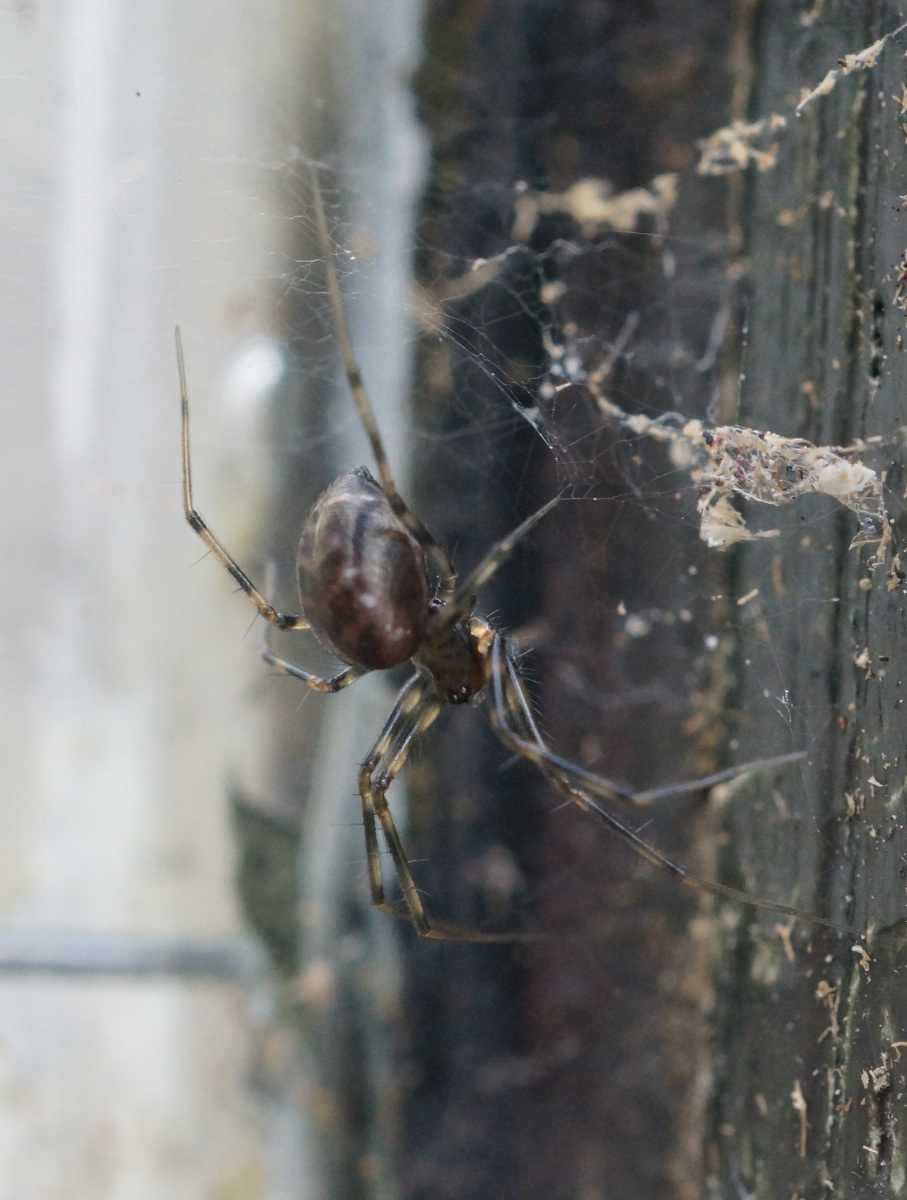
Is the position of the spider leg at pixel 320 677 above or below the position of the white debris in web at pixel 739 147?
below

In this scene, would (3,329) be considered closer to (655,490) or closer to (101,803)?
(101,803)

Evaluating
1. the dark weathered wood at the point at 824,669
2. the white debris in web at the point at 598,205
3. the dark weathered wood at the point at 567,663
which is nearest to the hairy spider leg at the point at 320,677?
the dark weathered wood at the point at 567,663

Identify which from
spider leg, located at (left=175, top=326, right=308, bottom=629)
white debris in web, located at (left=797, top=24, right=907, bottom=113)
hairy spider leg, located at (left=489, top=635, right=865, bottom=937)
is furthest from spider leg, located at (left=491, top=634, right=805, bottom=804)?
white debris in web, located at (left=797, top=24, right=907, bottom=113)

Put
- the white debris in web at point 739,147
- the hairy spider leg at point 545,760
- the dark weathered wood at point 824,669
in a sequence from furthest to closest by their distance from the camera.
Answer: the white debris in web at point 739,147 → the hairy spider leg at point 545,760 → the dark weathered wood at point 824,669

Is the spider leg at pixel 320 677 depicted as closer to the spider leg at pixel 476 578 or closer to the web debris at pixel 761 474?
the spider leg at pixel 476 578

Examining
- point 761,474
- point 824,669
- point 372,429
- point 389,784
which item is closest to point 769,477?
point 761,474

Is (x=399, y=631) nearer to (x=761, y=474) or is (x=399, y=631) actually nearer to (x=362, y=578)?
(x=362, y=578)
